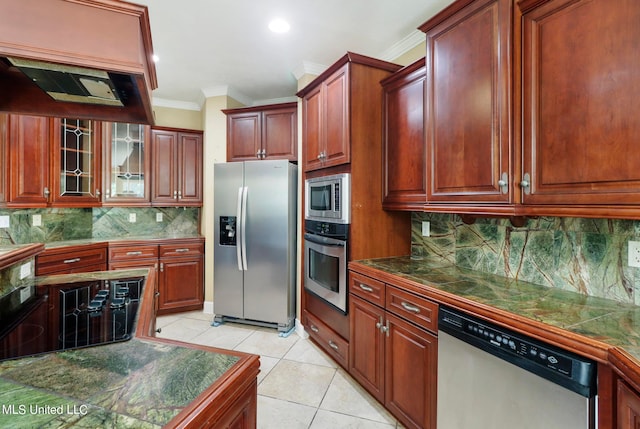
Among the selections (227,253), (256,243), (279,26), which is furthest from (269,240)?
(279,26)

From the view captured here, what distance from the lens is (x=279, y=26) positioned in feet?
7.95

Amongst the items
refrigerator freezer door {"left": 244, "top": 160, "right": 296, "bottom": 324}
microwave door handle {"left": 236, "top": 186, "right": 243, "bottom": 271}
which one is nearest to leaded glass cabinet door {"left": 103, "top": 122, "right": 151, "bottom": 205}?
microwave door handle {"left": 236, "top": 186, "right": 243, "bottom": 271}

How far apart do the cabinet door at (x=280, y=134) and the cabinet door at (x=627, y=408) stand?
305cm

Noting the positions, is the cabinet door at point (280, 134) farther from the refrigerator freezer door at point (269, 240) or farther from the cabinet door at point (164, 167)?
the cabinet door at point (164, 167)

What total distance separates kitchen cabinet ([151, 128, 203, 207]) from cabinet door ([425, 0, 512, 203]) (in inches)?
123

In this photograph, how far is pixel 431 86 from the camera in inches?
72.1

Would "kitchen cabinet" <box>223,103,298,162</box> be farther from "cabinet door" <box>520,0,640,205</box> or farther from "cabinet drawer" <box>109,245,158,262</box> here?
"cabinet door" <box>520,0,640,205</box>

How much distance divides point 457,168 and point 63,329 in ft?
6.21

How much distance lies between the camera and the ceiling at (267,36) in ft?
7.13

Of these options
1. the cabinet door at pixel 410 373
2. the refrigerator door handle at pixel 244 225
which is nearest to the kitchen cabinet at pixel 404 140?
the cabinet door at pixel 410 373

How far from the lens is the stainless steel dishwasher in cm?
101

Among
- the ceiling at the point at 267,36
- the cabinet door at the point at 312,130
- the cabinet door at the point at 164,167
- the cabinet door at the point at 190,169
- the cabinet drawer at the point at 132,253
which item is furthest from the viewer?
the cabinet door at the point at 190,169

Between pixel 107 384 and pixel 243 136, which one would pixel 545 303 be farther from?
pixel 243 136

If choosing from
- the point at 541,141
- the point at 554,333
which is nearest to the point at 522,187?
the point at 541,141
